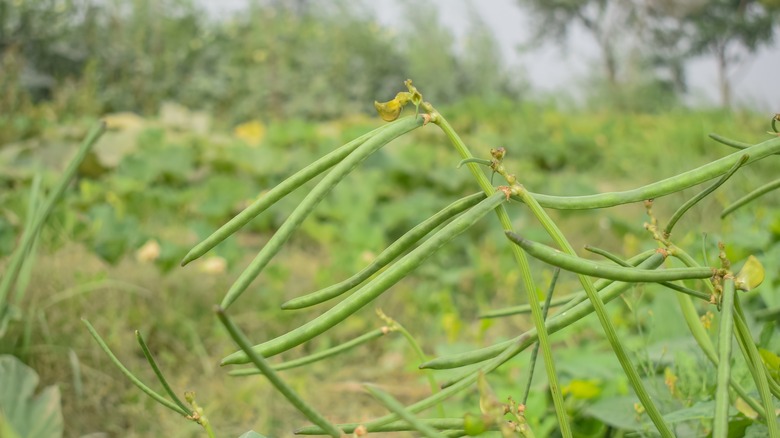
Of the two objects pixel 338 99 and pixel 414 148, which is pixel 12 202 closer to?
pixel 414 148

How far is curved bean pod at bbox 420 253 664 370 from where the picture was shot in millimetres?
399

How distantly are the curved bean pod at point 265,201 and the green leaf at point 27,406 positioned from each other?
44 cm

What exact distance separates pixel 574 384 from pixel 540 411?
3.6 inches

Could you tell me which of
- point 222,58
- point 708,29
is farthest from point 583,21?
point 222,58

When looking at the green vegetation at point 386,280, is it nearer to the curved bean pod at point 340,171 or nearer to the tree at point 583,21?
the curved bean pod at point 340,171

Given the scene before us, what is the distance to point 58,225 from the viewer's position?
5.64 ft

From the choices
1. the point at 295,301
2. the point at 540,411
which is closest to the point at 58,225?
the point at 540,411

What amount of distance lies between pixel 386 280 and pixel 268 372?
0.08 m

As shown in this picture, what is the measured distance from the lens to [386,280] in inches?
13.4

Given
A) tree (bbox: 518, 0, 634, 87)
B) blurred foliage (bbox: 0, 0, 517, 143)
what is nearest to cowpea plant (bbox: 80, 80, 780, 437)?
blurred foliage (bbox: 0, 0, 517, 143)

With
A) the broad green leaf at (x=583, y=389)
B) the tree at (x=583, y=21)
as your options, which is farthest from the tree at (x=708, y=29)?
the broad green leaf at (x=583, y=389)

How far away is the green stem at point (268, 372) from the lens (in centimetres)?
26

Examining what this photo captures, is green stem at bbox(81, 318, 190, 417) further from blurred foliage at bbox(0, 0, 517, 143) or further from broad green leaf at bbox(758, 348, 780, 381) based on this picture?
blurred foliage at bbox(0, 0, 517, 143)

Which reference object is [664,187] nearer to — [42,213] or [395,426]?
[395,426]
